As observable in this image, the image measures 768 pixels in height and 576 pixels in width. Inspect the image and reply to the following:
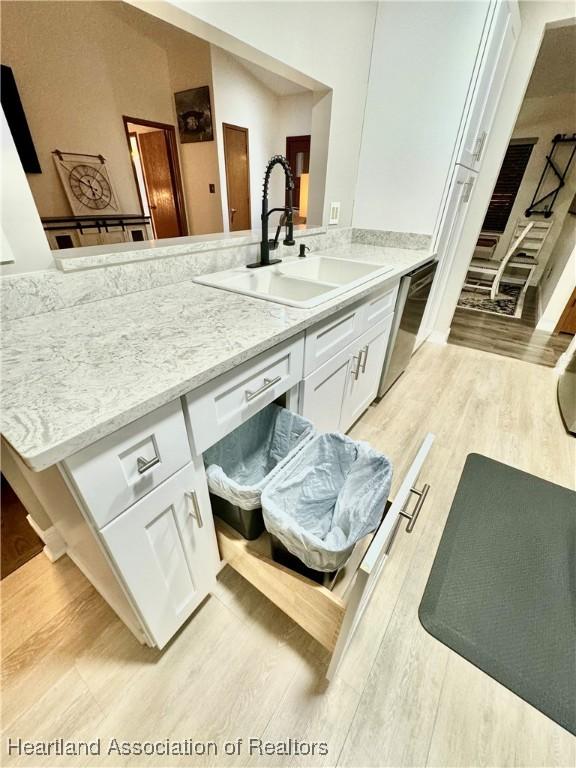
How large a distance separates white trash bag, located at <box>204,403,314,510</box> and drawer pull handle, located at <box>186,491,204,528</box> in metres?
0.16

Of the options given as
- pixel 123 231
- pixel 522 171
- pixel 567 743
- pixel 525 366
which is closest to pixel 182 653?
pixel 567 743

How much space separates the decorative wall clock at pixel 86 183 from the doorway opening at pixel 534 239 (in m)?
3.93

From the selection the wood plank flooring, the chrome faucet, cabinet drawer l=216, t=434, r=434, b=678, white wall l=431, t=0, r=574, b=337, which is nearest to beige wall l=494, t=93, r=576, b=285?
the wood plank flooring

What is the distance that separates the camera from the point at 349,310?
126 cm

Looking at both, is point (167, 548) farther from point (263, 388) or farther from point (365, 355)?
point (365, 355)

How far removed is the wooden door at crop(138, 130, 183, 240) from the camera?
162 inches

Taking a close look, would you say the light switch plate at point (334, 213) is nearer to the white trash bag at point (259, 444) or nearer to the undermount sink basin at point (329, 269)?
the undermount sink basin at point (329, 269)

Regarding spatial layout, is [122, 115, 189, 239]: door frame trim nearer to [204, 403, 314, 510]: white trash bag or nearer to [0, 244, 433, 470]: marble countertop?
[0, 244, 433, 470]: marble countertop

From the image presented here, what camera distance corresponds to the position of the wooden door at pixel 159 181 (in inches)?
162

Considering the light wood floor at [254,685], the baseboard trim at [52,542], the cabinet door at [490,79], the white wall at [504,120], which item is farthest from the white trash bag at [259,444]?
the white wall at [504,120]

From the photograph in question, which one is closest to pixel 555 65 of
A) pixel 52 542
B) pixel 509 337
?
pixel 509 337

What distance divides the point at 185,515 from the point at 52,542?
785 mm

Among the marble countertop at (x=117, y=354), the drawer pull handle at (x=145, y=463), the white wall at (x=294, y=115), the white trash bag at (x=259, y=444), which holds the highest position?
the white wall at (x=294, y=115)

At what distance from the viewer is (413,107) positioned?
5.83ft
